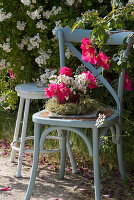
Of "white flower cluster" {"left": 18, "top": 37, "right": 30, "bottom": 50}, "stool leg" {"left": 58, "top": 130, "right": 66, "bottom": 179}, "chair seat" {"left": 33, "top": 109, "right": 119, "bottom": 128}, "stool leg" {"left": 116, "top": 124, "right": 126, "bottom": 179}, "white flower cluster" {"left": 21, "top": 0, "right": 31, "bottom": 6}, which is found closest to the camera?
"chair seat" {"left": 33, "top": 109, "right": 119, "bottom": 128}

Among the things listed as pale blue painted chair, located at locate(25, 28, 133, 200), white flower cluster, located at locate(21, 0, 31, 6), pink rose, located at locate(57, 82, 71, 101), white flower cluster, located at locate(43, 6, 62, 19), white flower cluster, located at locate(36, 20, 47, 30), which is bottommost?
pale blue painted chair, located at locate(25, 28, 133, 200)

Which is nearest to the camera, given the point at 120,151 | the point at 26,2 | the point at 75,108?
the point at 75,108

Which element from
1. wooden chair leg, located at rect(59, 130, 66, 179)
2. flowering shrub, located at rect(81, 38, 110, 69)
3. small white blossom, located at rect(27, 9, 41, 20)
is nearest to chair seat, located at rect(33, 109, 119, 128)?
flowering shrub, located at rect(81, 38, 110, 69)

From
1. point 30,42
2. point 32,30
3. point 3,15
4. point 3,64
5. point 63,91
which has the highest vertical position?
point 3,15

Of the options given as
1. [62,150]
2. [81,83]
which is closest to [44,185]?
[62,150]

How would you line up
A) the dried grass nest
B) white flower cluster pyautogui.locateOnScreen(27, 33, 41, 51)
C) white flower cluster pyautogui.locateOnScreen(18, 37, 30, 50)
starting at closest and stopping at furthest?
the dried grass nest, white flower cluster pyautogui.locateOnScreen(27, 33, 41, 51), white flower cluster pyautogui.locateOnScreen(18, 37, 30, 50)

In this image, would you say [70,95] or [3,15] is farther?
[3,15]

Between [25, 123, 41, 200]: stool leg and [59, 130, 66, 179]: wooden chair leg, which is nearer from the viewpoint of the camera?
[25, 123, 41, 200]: stool leg

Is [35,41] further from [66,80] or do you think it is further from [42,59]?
[66,80]

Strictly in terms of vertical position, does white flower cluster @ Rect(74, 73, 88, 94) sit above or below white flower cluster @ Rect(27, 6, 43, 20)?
below

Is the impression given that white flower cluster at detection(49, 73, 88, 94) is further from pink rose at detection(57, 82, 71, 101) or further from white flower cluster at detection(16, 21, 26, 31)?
white flower cluster at detection(16, 21, 26, 31)

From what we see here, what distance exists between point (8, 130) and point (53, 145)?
638mm

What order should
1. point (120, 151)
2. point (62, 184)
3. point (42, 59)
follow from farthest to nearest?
point (42, 59) → point (62, 184) → point (120, 151)

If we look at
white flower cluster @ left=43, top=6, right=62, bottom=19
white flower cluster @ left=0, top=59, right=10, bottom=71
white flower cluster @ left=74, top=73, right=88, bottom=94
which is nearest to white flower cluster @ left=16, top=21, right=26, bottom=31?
white flower cluster @ left=43, top=6, right=62, bottom=19
